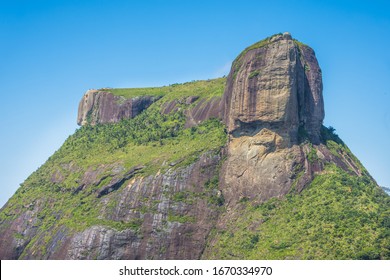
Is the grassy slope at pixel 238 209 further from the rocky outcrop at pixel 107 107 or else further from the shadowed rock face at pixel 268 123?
the shadowed rock face at pixel 268 123

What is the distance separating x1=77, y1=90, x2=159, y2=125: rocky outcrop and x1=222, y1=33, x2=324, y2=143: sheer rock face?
41.9 m

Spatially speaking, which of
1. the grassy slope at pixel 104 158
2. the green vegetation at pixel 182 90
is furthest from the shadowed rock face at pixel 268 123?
the green vegetation at pixel 182 90

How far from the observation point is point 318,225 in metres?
90.0

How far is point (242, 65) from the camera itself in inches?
4247

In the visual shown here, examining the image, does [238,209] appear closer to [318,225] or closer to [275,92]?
[318,225]

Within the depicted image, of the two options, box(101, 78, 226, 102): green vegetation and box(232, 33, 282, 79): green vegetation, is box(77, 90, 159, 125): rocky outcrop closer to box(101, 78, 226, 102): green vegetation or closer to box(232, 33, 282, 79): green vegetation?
box(101, 78, 226, 102): green vegetation

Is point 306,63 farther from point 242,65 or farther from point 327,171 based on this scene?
point 327,171

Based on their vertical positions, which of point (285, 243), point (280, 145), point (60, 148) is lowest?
point (285, 243)

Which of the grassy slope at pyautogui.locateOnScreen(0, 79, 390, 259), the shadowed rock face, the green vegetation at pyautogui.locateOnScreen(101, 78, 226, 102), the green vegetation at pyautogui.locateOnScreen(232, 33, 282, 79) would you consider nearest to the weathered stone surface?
the grassy slope at pyautogui.locateOnScreen(0, 79, 390, 259)

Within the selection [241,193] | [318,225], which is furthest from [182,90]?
[318,225]

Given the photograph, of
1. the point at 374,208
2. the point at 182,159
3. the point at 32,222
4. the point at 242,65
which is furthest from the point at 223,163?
the point at 32,222

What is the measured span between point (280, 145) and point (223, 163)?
408 inches

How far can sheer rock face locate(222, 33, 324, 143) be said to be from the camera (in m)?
100

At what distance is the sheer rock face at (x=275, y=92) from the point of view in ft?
330
